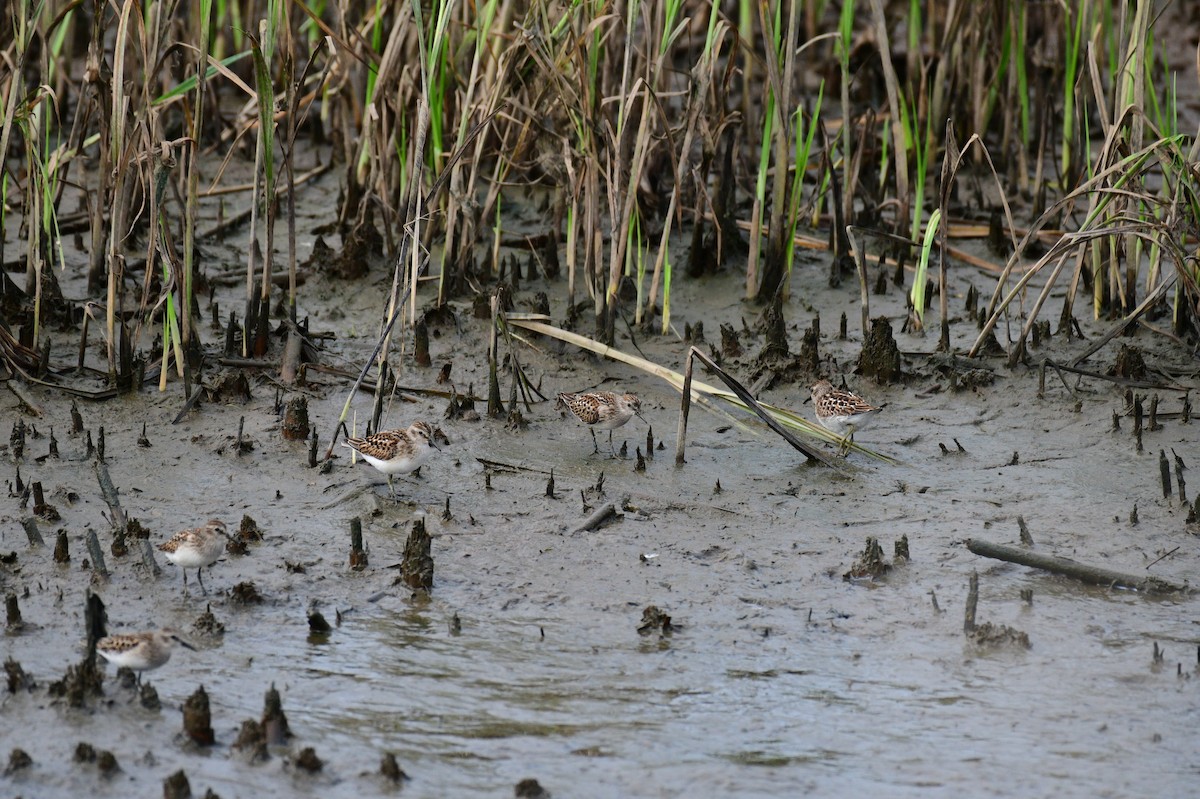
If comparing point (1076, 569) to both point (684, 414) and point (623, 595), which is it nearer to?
point (623, 595)

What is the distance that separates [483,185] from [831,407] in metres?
4.21

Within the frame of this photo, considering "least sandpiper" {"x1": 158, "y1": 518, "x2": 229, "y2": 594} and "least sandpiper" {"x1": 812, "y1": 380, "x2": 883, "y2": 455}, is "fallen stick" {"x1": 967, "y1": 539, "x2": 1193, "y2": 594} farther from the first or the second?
"least sandpiper" {"x1": 158, "y1": 518, "x2": 229, "y2": 594}

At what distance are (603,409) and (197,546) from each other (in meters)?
2.42

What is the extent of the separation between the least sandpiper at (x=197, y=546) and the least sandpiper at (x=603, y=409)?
2210 millimetres

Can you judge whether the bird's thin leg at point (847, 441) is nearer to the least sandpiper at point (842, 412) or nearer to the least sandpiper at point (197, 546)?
the least sandpiper at point (842, 412)

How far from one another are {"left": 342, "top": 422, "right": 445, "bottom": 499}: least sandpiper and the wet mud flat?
0.24m

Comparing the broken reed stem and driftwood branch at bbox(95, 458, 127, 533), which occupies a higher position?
the broken reed stem

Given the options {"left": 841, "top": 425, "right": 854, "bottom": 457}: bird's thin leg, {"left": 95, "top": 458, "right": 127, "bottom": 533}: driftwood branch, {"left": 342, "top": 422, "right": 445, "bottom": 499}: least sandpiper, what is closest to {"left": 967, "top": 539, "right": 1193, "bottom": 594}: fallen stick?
{"left": 841, "top": 425, "right": 854, "bottom": 457}: bird's thin leg

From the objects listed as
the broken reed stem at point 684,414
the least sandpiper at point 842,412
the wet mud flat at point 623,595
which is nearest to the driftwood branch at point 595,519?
the wet mud flat at point 623,595

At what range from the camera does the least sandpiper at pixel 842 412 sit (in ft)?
23.5

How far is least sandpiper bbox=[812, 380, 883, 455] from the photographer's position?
23.5 feet

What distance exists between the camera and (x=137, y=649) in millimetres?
4980

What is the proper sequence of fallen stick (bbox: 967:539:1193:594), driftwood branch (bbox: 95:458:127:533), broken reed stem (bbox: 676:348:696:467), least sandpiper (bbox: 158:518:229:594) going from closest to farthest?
least sandpiper (bbox: 158:518:229:594) → fallen stick (bbox: 967:539:1193:594) → driftwood branch (bbox: 95:458:127:533) → broken reed stem (bbox: 676:348:696:467)

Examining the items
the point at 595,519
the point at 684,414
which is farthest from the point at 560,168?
the point at 595,519
